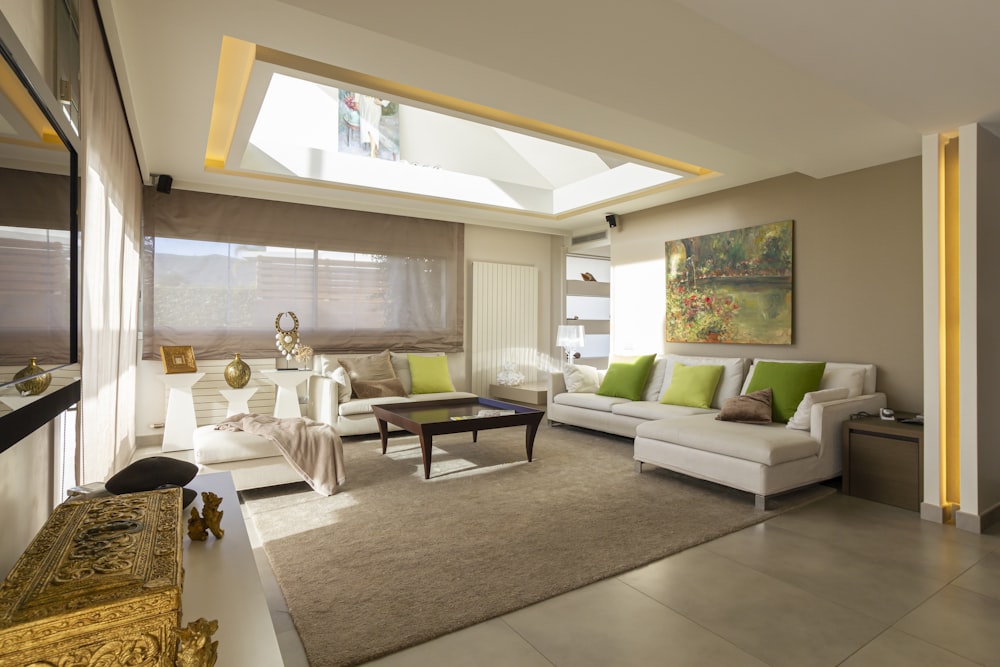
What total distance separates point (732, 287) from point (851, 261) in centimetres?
108

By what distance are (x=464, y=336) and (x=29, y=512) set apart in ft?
19.6

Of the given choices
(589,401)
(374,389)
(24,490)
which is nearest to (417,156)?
(374,389)

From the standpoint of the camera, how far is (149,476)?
1.90 metres

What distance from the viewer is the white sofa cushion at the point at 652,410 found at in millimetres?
4906

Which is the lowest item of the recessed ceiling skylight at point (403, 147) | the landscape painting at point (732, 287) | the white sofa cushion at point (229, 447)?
the white sofa cushion at point (229, 447)

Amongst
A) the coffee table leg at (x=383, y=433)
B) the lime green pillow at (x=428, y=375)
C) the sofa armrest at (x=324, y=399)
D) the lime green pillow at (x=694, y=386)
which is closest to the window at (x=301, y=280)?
the lime green pillow at (x=428, y=375)

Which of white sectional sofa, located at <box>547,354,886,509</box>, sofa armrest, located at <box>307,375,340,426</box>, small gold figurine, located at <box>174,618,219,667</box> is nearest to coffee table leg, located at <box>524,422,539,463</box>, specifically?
white sectional sofa, located at <box>547,354,886,509</box>

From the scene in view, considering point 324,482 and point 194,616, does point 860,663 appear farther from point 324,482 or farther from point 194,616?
point 324,482

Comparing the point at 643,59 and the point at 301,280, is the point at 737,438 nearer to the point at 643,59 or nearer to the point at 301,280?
the point at 643,59

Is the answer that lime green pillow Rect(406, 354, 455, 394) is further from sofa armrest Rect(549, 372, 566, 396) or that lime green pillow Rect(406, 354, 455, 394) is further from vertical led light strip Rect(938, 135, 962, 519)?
vertical led light strip Rect(938, 135, 962, 519)

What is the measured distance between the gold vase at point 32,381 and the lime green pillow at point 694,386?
473 cm

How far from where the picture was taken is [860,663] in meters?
1.92

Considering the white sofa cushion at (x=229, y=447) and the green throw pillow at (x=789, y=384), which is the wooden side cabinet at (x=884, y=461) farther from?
the white sofa cushion at (x=229, y=447)

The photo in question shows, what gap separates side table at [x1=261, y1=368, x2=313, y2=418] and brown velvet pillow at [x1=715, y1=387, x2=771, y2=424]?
4035 millimetres
